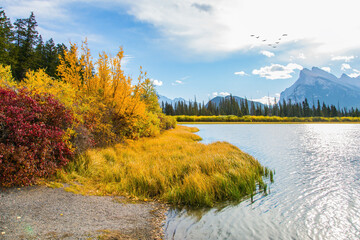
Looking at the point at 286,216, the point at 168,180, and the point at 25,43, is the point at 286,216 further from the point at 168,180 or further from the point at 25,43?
the point at 25,43

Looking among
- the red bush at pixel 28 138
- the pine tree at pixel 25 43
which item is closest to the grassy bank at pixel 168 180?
the red bush at pixel 28 138

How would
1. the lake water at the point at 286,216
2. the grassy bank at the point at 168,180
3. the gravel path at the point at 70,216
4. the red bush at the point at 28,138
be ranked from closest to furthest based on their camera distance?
1. the gravel path at the point at 70,216
2. the lake water at the point at 286,216
3. the red bush at the point at 28,138
4. the grassy bank at the point at 168,180

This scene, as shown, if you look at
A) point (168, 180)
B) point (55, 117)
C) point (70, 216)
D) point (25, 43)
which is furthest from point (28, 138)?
point (25, 43)

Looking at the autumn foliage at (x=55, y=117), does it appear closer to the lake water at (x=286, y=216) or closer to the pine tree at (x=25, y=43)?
the lake water at (x=286, y=216)

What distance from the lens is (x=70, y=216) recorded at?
5.36 metres

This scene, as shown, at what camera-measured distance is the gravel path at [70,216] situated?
452 cm

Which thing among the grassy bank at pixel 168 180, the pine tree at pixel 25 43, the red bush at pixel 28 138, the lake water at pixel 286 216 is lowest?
the lake water at pixel 286 216

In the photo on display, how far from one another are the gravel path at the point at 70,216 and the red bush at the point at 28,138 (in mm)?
553

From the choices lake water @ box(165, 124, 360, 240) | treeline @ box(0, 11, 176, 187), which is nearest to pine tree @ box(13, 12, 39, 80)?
treeline @ box(0, 11, 176, 187)

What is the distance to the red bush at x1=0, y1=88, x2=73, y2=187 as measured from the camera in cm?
642

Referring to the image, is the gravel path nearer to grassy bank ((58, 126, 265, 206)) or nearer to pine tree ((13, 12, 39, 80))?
grassy bank ((58, 126, 265, 206))

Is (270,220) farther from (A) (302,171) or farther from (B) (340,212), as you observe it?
(A) (302,171)

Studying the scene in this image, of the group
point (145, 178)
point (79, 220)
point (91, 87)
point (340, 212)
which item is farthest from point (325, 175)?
point (91, 87)

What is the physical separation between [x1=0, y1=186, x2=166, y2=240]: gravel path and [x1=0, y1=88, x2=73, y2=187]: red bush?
55 cm
